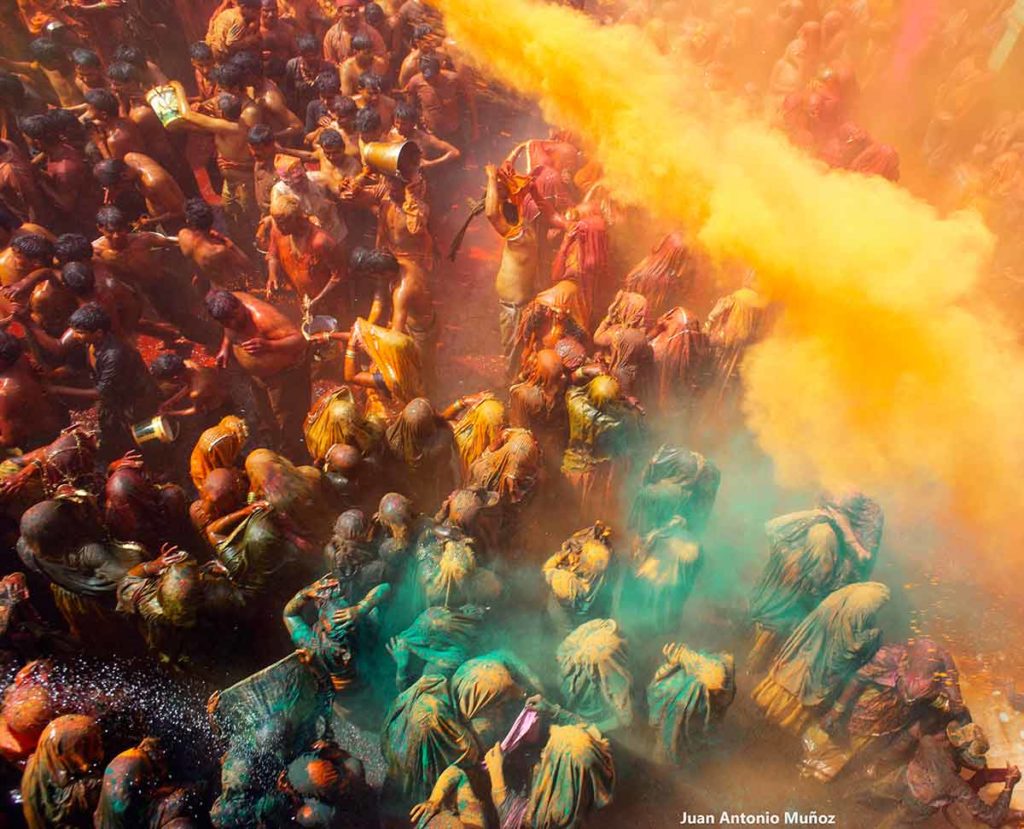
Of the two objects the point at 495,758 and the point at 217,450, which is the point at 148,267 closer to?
the point at 217,450

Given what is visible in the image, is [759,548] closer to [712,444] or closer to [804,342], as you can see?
[712,444]

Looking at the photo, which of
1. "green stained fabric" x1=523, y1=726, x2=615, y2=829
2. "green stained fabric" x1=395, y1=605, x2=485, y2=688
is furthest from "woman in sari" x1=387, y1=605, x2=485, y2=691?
"green stained fabric" x1=523, y1=726, x2=615, y2=829

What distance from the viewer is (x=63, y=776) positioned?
4.99m

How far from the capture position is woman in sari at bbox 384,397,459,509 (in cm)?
714

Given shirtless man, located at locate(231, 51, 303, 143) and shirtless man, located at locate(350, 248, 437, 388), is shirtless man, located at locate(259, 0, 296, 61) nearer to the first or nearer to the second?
shirtless man, located at locate(231, 51, 303, 143)

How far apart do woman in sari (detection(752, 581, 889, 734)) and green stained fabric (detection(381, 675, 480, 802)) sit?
3.07 metres

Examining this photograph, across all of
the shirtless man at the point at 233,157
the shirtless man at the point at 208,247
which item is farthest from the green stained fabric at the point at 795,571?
the shirtless man at the point at 233,157

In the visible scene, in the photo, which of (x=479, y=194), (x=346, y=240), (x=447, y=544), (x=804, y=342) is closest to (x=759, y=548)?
(x=804, y=342)

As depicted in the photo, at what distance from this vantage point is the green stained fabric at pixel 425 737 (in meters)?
5.23

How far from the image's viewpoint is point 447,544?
20.0ft

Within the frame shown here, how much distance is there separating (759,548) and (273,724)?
5.85 meters

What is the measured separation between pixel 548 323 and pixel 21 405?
257 inches

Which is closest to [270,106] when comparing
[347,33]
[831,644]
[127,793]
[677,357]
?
[347,33]

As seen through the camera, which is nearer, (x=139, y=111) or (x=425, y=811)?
(x=425, y=811)
